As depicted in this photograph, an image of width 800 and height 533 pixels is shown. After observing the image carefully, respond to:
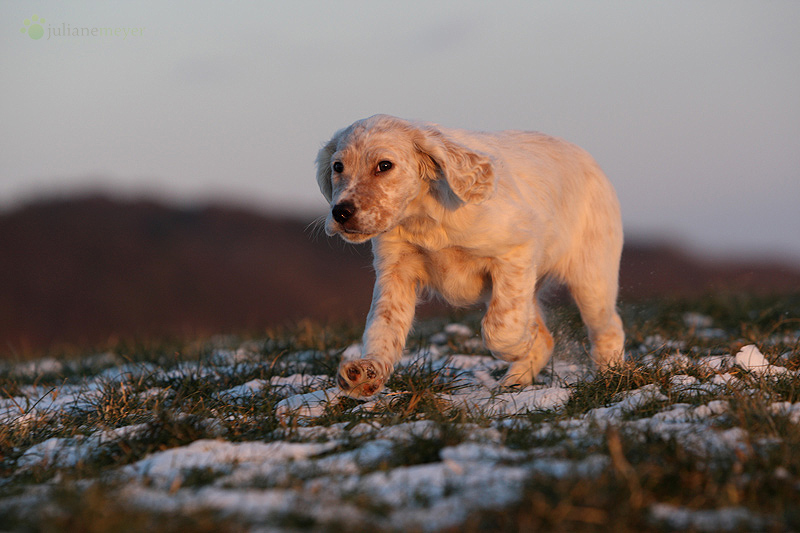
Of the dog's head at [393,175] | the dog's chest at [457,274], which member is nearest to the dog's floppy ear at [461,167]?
the dog's head at [393,175]

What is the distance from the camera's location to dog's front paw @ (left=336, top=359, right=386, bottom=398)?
2.90m

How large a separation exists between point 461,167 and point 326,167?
0.83 m

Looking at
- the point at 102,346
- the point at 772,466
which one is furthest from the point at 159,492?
the point at 102,346

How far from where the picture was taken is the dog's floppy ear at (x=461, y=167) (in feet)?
10.6

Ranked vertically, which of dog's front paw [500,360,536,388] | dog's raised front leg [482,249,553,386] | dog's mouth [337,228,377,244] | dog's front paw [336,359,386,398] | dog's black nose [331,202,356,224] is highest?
dog's black nose [331,202,356,224]

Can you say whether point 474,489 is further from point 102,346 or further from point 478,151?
point 102,346

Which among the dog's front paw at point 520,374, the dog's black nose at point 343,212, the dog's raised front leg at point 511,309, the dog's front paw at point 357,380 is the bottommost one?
the dog's front paw at point 520,374

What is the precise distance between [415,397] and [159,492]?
115cm

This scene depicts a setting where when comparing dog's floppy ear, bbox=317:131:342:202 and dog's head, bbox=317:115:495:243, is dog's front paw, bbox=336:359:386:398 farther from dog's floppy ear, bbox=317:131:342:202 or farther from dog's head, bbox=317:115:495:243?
dog's floppy ear, bbox=317:131:342:202

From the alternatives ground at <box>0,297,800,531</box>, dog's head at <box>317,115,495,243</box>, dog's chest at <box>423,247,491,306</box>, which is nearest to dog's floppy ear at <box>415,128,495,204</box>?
dog's head at <box>317,115,495,243</box>

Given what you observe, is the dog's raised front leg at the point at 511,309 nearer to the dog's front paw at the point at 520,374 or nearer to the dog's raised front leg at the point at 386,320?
the dog's front paw at the point at 520,374

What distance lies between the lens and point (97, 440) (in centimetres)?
261

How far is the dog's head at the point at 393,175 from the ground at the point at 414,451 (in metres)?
0.75

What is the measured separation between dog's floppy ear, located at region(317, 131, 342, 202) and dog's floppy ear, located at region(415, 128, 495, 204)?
1.75ft
